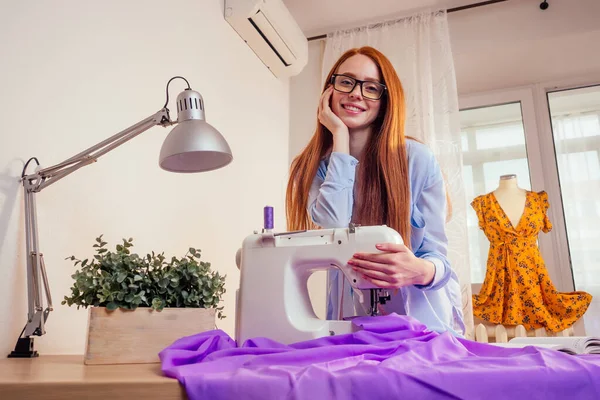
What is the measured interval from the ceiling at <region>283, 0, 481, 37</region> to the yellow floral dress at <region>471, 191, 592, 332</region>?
1118mm

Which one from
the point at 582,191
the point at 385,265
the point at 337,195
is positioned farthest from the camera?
the point at 582,191

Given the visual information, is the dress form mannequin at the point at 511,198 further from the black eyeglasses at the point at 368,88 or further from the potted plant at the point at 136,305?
the potted plant at the point at 136,305

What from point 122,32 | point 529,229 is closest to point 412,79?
point 529,229

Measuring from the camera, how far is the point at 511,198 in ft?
8.64

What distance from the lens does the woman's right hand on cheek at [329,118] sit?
4.63ft

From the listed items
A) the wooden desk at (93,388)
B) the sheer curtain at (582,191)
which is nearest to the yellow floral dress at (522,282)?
the sheer curtain at (582,191)

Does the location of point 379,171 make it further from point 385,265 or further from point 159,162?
point 159,162

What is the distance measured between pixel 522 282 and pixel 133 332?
203cm

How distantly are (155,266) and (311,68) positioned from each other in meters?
2.28

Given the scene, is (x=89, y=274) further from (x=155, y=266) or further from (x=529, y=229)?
(x=529, y=229)

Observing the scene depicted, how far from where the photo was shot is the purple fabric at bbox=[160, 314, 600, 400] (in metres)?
0.55

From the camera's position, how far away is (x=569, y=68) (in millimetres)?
2943

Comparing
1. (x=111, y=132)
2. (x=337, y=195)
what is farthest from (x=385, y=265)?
(x=111, y=132)

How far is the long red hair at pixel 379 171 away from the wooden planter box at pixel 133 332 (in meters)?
0.53
